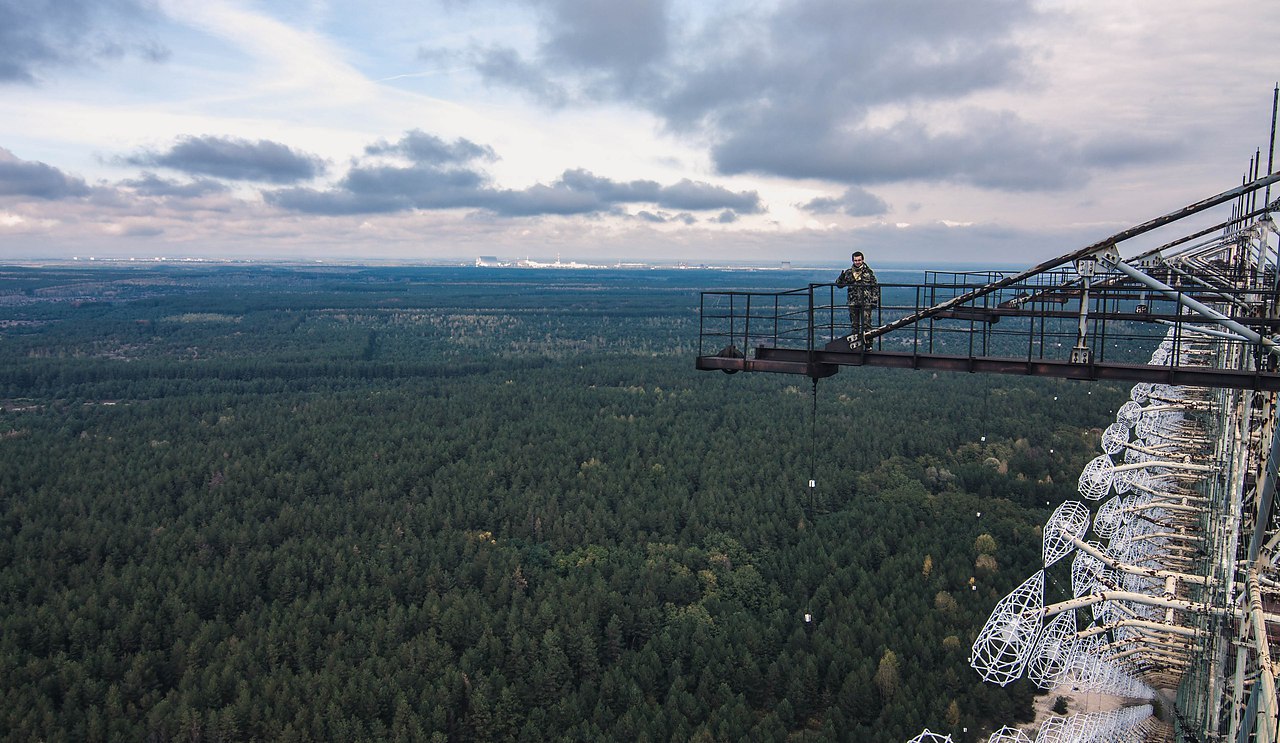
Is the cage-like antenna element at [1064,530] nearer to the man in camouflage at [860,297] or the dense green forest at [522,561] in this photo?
the man in camouflage at [860,297]

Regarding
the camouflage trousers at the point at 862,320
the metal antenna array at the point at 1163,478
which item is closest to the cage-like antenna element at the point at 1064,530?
the metal antenna array at the point at 1163,478

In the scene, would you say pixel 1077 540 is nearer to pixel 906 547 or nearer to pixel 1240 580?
pixel 1240 580

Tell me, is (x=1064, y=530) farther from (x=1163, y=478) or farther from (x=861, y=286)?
(x=861, y=286)

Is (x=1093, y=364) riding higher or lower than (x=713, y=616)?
higher

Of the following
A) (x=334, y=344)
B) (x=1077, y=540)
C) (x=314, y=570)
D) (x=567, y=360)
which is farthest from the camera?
(x=334, y=344)

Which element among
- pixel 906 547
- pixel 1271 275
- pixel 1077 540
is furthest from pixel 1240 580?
pixel 906 547

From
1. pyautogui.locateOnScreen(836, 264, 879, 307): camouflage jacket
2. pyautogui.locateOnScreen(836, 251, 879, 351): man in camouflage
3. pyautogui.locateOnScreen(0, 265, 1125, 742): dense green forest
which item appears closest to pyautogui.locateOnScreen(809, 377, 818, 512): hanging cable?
pyautogui.locateOnScreen(0, 265, 1125, 742): dense green forest

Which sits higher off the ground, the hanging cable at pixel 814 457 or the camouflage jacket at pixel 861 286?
the camouflage jacket at pixel 861 286

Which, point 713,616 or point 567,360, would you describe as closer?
point 713,616
